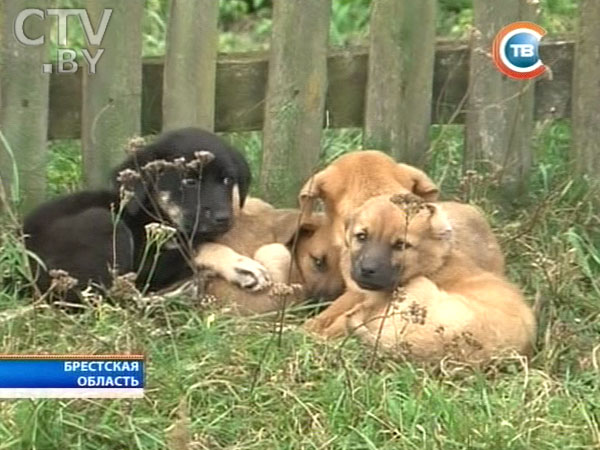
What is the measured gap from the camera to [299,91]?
6.61 metres

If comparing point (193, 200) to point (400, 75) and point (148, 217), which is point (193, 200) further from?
point (400, 75)

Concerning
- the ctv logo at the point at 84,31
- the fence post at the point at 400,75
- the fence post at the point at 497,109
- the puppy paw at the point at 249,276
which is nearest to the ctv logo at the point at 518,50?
the fence post at the point at 497,109

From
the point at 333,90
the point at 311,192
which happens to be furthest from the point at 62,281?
the point at 333,90

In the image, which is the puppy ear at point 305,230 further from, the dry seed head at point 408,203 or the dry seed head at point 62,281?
the dry seed head at point 62,281

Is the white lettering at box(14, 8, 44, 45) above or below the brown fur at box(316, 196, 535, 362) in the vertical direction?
above

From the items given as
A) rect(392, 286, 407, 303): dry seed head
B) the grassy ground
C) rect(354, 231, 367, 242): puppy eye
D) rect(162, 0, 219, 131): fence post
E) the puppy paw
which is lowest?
the grassy ground

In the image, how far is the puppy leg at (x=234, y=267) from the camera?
5.93m

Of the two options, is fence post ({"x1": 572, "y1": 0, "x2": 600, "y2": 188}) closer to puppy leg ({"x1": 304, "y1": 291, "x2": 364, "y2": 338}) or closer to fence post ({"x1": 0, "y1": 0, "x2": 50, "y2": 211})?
puppy leg ({"x1": 304, "y1": 291, "x2": 364, "y2": 338})

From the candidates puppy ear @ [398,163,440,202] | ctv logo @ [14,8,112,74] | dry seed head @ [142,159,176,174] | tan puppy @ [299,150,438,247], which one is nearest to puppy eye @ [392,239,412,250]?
tan puppy @ [299,150,438,247]

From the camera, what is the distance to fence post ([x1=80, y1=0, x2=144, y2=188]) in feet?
21.1

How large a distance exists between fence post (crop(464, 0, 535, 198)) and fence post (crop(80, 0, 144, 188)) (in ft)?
4.27

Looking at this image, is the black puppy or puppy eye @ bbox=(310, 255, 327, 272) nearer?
the black puppy

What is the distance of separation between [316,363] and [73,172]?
1.84 metres

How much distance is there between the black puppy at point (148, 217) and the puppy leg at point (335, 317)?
0.46 m
